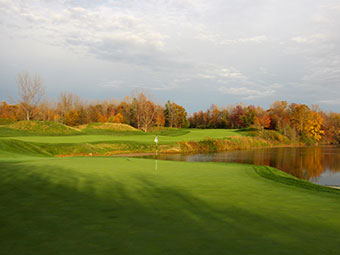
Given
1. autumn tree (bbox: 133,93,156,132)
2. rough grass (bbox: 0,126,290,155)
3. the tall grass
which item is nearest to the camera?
rough grass (bbox: 0,126,290,155)

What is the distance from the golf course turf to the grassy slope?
1 centimetres

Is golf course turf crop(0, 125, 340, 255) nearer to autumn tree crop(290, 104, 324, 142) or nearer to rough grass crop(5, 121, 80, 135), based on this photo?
rough grass crop(5, 121, 80, 135)

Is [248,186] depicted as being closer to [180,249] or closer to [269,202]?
[269,202]

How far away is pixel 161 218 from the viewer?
4570 millimetres

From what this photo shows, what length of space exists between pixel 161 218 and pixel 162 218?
0.02 meters

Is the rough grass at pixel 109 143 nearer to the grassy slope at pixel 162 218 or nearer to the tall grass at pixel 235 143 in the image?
the tall grass at pixel 235 143

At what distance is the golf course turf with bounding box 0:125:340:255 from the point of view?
133 inches

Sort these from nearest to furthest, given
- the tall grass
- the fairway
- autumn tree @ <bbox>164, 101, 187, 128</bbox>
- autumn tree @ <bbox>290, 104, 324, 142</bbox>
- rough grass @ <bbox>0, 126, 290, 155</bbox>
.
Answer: rough grass @ <bbox>0, 126, 290, 155</bbox> < the fairway < the tall grass < autumn tree @ <bbox>290, 104, 324, 142</bbox> < autumn tree @ <bbox>164, 101, 187, 128</bbox>

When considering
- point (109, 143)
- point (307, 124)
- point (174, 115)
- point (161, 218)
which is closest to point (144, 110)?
point (174, 115)

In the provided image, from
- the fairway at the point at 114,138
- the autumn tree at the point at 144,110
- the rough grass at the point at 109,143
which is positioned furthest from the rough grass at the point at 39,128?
the autumn tree at the point at 144,110

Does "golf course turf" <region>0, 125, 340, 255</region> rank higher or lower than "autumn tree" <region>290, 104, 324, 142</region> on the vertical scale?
lower

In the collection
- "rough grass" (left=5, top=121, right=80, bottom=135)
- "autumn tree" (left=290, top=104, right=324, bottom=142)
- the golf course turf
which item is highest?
"autumn tree" (left=290, top=104, right=324, bottom=142)

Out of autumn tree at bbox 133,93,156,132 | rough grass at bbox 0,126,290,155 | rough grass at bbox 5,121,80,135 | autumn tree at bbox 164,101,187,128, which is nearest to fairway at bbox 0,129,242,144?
rough grass at bbox 0,126,290,155

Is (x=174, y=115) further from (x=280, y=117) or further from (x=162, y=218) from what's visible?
(x=162, y=218)
